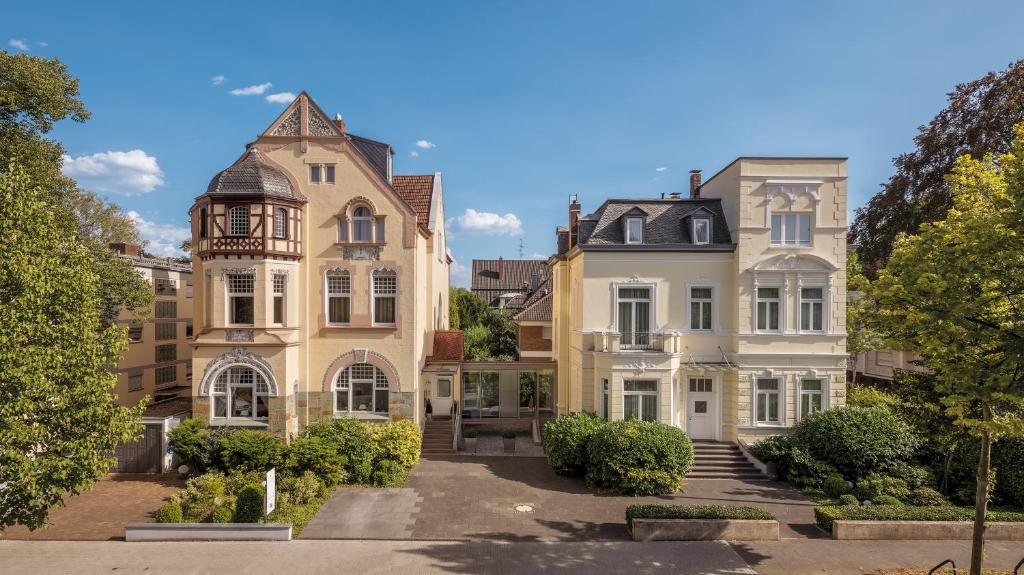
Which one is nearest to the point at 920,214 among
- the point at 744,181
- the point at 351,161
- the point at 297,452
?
the point at 744,181

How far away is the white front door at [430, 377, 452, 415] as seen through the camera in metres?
25.9

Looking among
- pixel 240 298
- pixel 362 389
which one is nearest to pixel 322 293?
pixel 240 298

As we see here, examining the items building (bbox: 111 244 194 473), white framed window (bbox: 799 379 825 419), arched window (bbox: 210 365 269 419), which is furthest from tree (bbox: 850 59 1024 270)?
building (bbox: 111 244 194 473)

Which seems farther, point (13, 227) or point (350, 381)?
point (350, 381)

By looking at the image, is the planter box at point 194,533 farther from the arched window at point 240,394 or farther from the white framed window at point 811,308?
the white framed window at point 811,308

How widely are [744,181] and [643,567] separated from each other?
15144 mm

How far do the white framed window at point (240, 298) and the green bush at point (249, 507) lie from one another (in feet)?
25.2

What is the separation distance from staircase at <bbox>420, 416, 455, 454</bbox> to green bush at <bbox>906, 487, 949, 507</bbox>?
16520mm

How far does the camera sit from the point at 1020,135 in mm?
10648

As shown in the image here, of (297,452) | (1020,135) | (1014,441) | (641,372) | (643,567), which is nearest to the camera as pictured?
(1020,135)

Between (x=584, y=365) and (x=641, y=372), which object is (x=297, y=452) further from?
(x=641, y=372)

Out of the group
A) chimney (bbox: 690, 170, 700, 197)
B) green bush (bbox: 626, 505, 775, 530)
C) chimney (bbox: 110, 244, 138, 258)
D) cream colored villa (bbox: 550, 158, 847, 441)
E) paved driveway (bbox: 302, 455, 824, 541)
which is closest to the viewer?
green bush (bbox: 626, 505, 775, 530)

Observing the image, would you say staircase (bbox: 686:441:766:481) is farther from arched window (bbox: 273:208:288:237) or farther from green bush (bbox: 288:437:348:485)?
arched window (bbox: 273:208:288:237)

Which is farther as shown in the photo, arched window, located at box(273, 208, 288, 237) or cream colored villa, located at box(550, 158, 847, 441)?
cream colored villa, located at box(550, 158, 847, 441)
